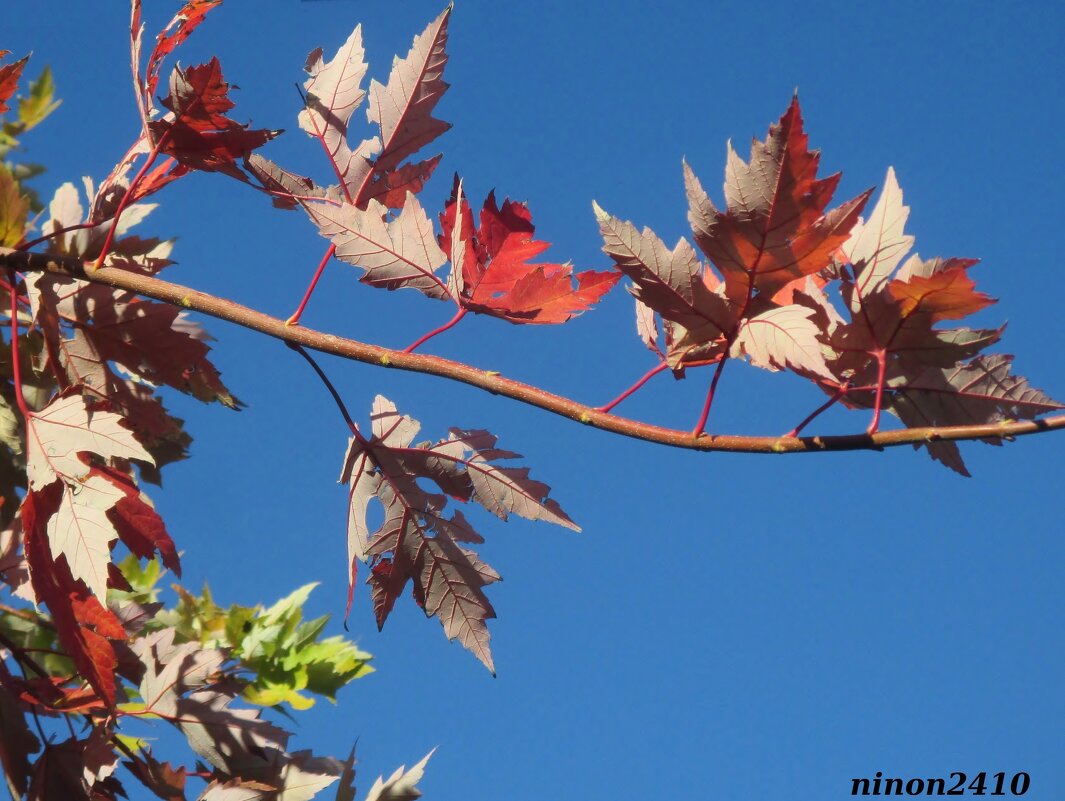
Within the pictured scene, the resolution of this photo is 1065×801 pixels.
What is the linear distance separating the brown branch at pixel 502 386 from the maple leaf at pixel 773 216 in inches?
5.9

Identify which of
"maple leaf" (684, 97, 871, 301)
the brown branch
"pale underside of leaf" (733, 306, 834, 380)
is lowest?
the brown branch

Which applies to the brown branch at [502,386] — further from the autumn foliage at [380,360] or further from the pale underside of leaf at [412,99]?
the pale underside of leaf at [412,99]

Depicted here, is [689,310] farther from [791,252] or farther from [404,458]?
[404,458]

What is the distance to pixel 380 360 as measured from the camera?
96 centimetres

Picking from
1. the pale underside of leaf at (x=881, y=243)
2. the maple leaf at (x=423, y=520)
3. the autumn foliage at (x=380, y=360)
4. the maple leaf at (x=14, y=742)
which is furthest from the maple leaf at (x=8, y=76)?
the pale underside of leaf at (x=881, y=243)

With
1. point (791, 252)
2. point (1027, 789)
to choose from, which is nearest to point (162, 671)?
point (791, 252)

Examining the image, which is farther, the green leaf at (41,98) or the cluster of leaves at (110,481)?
the green leaf at (41,98)

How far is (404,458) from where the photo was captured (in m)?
1.16

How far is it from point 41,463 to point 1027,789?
5.69 ft

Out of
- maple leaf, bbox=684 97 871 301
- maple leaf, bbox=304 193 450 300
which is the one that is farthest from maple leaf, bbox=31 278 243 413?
maple leaf, bbox=684 97 871 301

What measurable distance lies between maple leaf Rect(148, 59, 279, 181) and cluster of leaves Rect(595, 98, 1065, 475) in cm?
48

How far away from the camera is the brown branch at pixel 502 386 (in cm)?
85

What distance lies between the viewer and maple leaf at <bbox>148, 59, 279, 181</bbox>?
1.07 m

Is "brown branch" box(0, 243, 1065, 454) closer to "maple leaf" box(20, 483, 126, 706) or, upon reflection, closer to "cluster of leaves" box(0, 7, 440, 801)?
"cluster of leaves" box(0, 7, 440, 801)
